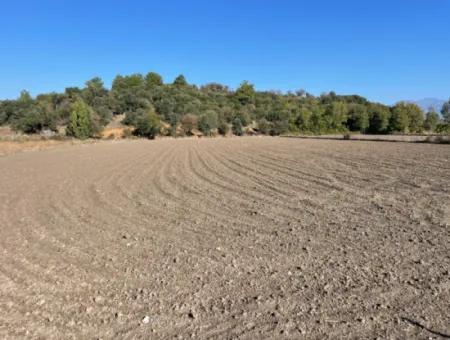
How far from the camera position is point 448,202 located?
9.75 m

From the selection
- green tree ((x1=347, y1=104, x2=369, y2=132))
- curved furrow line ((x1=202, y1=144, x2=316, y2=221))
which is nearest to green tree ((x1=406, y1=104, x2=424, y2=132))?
green tree ((x1=347, y1=104, x2=369, y2=132))

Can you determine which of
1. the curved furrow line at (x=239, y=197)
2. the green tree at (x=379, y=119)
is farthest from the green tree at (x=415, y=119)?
the curved furrow line at (x=239, y=197)

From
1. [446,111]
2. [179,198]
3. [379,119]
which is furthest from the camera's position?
[379,119]

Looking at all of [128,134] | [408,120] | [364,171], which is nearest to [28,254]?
[364,171]

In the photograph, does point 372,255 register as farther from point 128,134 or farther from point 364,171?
point 128,134

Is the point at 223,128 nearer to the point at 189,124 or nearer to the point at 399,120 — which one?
the point at 189,124

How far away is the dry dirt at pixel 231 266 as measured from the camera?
4.20 metres

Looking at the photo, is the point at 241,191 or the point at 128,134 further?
the point at 128,134

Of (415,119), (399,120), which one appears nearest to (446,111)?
(399,120)

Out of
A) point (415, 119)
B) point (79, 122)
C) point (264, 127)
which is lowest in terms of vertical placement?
point (264, 127)

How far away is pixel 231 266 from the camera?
591cm

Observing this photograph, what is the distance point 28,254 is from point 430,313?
6.18m

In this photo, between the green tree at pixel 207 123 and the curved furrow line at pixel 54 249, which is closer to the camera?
the curved furrow line at pixel 54 249

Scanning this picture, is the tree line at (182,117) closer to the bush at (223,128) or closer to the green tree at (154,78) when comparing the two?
the bush at (223,128)
